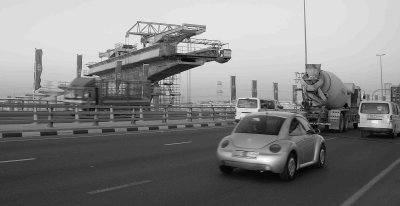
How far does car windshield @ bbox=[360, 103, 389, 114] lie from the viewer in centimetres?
2316

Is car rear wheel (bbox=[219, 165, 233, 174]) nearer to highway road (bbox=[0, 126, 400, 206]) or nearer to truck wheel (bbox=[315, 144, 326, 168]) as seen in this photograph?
highway road (bbox=[0, 126, 400, 206])

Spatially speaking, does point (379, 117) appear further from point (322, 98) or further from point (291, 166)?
point (291, 166)

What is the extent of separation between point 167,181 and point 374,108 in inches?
701

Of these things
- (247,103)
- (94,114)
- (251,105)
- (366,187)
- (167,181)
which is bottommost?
(366,187)

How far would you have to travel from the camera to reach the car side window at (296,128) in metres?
9.70

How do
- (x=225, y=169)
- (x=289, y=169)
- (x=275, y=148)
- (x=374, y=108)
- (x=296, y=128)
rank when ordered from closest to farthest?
(x=275, y=148), (x=289, y=169), (x=225, y=169), (x=296, y=128), (x=374, y=108)

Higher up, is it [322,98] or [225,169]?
[322,98]

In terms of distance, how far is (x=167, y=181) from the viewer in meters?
8.61

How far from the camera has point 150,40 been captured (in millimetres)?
82250

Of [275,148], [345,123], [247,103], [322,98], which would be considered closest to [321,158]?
[275,148]

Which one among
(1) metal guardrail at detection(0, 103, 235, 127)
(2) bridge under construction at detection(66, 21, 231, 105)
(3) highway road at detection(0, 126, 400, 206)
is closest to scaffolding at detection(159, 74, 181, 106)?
(2) bridge under construction at detection(66, 21, 231, 105)

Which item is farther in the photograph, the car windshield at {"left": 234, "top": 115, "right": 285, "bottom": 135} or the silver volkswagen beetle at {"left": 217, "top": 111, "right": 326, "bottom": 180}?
the car windshield at {"left": 234, "top": 115, "right": 285, "bottom": 135}

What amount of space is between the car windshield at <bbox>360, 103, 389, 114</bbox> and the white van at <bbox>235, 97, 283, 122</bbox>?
276 inches

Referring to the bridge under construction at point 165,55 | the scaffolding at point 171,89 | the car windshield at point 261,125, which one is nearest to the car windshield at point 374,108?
the car windshield at point 261,125
